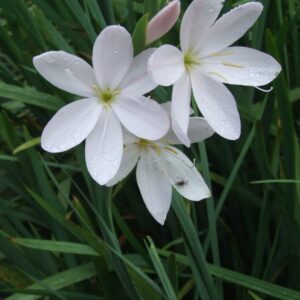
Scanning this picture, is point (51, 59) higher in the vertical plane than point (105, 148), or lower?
higher

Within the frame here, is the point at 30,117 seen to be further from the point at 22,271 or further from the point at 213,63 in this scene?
the point at 213,63

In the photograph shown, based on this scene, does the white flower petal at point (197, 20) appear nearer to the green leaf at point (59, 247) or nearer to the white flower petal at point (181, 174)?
the white flower petal at point (181, 174)

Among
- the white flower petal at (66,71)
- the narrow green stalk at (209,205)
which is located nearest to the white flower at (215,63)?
the white flower petal at (66,71)

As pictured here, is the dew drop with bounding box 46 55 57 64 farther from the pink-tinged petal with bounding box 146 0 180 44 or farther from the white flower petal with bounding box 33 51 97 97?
the pink-tinged petal with bounding box 146 0 180 44

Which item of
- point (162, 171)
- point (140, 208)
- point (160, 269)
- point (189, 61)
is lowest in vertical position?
point (140, 208)

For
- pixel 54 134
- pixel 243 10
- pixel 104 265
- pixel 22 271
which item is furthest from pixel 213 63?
pixel 22 271

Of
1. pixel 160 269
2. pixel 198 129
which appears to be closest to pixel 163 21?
pixel 198 129

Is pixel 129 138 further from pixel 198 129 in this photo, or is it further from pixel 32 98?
pixel 32 98

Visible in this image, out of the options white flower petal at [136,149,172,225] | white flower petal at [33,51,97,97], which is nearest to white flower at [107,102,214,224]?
white flower petal at [136,149,172,225]
